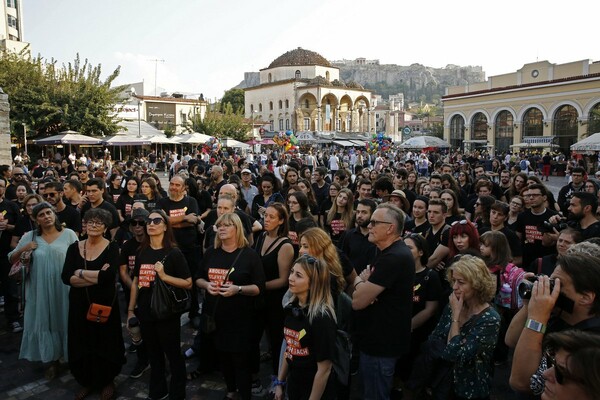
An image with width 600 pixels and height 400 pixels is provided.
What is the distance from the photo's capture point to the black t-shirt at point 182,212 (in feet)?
19.5

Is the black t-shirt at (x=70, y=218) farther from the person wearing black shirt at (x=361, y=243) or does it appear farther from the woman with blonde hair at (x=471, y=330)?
the woman with blonde hair at (x=471, y=330)

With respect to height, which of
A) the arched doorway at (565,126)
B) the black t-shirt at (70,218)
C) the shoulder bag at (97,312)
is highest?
the arched doorway at (565,126)

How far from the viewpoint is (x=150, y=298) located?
3.95 metres

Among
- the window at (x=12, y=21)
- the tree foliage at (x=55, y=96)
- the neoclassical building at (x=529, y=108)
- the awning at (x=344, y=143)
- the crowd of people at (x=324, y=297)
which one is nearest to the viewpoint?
the crowd of people at (x=324, y=297)

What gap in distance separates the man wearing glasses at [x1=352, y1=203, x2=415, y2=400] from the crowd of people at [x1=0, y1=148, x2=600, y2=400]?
0.01 meters

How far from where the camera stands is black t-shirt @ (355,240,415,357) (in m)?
3.21

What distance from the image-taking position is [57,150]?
29484 mm

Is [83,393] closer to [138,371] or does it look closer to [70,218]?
[138,371]

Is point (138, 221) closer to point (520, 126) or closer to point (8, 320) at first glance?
point (8, 320)

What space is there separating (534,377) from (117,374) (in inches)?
148

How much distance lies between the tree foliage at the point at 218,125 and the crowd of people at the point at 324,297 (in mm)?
35599

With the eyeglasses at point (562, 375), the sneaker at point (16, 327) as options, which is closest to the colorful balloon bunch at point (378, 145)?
the sneaker at point (16, 327)

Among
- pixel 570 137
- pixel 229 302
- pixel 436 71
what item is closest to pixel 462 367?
pixel 229 302

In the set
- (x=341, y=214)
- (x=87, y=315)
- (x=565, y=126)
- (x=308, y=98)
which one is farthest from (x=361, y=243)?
(x=308, y=98)
